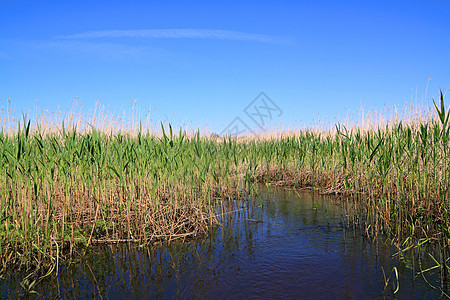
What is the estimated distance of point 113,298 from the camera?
222cm

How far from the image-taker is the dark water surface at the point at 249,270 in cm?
228

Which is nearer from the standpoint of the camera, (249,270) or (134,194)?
(249,270)

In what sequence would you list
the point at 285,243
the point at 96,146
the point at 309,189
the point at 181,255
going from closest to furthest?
1. the point at 181,255
2. the point at 285,243
3. the point at 96,146
4. the point at 309,189

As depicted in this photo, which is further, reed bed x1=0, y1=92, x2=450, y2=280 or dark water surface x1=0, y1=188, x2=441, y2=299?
reed bed x1=0, y1=92, x2=450, y2=280

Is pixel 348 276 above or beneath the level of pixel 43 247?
beneath

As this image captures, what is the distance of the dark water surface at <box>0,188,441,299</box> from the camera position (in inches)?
89.7

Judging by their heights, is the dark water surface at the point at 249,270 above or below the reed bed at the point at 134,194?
below

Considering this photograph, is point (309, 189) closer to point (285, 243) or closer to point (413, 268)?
point (285, 243)

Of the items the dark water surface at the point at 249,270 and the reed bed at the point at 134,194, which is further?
the reed bed at the point at 134,194

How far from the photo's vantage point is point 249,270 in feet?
8.63

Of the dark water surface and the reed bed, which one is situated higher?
the reed bed

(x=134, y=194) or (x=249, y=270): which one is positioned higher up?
(x=134, y=194)

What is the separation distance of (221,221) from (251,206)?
3.25 feet

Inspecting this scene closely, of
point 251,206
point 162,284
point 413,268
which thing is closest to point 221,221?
point 251,206
